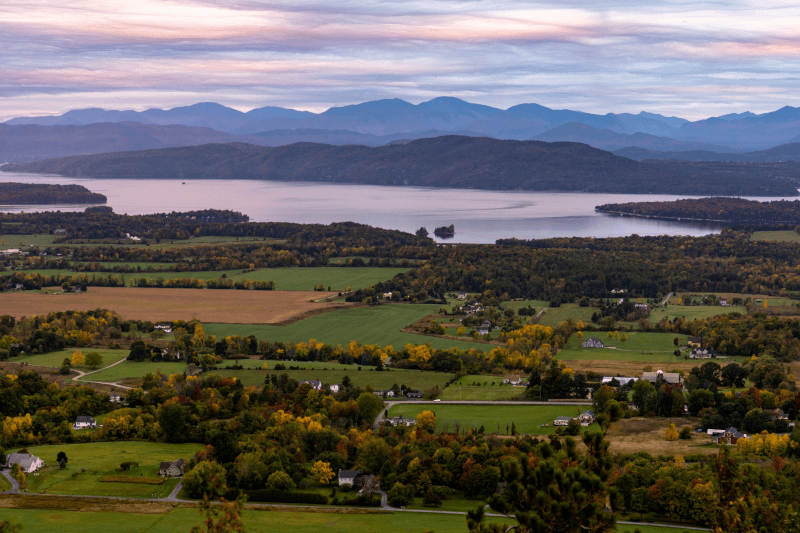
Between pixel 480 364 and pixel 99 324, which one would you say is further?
pixel 99 324

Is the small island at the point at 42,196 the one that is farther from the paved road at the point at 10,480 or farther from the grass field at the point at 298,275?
the paved road at the point at 10,480

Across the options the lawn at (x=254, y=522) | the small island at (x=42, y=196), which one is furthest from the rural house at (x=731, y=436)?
the small island at (x=42, y=196)

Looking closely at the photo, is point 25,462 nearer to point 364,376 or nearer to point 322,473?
point 322,473

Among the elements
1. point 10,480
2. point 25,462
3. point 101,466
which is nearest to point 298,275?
point 101,466

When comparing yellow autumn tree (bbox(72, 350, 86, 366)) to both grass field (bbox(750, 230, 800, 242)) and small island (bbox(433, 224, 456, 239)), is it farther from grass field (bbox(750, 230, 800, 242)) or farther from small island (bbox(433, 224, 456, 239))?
grass field (bbox(750, 230, 800, 242))

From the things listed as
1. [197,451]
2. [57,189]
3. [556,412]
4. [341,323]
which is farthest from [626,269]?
[57,189]

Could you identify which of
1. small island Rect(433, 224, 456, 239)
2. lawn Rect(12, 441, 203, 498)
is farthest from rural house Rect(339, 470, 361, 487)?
small island Rect(433, 224, 456, 239)

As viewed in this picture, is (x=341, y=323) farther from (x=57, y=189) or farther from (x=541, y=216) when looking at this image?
(x=57, y=189)
